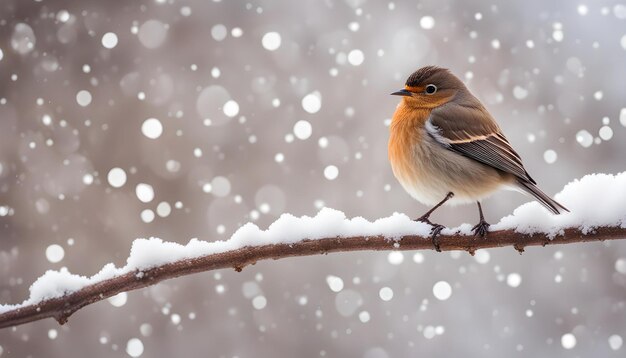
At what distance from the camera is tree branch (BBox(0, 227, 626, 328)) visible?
2211 mm

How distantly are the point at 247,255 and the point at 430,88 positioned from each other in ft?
6.94

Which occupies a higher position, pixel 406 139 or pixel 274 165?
pixel 274 165

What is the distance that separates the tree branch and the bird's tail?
1.03 metres

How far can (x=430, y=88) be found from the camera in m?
Result: 4.11

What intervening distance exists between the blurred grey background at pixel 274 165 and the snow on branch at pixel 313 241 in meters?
7.00

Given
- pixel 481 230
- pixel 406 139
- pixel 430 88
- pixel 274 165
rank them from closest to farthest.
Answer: pixel 481 230 → pixel 406 139 → pixel 430 88 → pixel 274 165


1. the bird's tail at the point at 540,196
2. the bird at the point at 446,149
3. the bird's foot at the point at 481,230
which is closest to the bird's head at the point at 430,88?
the bird at the point at 446,149

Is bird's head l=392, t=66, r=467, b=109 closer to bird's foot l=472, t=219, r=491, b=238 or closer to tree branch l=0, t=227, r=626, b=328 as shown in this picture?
bird's foot l=472, t=219, r=491, b=238

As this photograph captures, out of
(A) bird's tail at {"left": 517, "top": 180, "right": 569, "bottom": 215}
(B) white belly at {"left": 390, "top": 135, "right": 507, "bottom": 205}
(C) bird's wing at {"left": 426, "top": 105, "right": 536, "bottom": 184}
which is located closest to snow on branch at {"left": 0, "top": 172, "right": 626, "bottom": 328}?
(A) bird's tail at {"left": 517, "top": 180, "right": 569, "bottom": 215}

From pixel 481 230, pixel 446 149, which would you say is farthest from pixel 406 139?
pixel 481 230

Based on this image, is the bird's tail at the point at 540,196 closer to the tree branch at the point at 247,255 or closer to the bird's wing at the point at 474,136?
the bird's wing at the point at 474,136

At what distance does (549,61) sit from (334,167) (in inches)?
143

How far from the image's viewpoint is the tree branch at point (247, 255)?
221cm

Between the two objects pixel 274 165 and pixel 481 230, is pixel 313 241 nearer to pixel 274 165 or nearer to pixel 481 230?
pixel 481 230
